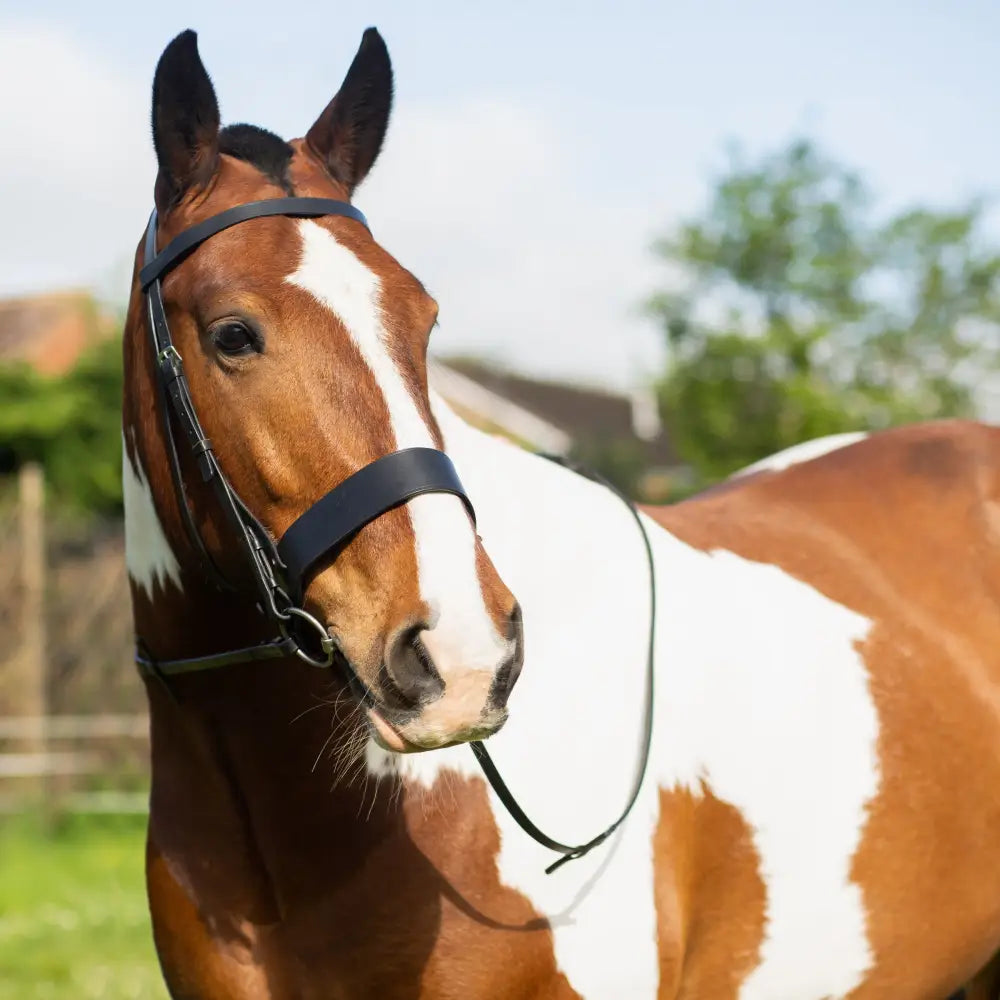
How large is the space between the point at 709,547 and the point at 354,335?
4.18 ft

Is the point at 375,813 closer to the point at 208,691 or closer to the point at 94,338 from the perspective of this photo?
the point at 208,691

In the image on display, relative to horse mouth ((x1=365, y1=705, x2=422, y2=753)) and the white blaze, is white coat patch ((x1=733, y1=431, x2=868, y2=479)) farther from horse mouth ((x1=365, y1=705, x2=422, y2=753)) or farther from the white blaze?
horse mouth ((x1=365, y1=705, x2=422, y2=753))

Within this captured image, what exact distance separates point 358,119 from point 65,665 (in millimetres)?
7800

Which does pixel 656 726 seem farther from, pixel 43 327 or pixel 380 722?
pixel 43 327

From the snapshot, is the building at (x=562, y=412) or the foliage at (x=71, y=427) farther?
the building at (x=562, y=412)

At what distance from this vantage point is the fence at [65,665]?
891 cm

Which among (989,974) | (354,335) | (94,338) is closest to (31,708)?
(989,974)

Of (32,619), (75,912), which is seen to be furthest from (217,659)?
(32,619)

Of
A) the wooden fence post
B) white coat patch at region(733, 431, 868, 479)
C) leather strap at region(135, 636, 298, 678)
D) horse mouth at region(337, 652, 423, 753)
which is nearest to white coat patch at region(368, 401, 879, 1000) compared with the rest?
leather strap at region(135, 636, 298, 678)

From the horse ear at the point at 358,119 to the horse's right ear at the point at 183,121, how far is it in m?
0.26

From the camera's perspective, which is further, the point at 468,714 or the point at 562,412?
the point at 562,412

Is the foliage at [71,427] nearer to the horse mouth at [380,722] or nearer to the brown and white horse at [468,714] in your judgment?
the brown and white horse at [468,714]

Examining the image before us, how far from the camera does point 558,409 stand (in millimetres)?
40969

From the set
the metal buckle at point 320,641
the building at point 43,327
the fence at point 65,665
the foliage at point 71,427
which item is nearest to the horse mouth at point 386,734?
the metal buckle at point 320,641
